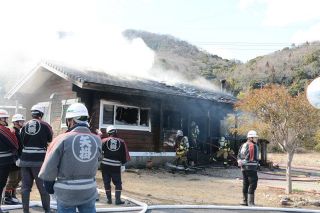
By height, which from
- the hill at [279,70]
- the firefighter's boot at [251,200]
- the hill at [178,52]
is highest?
the hill at [178,52]

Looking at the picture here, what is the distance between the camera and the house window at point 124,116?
15125mm

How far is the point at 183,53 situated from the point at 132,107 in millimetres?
88316

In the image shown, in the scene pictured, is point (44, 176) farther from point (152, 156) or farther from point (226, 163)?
point (226, 163)

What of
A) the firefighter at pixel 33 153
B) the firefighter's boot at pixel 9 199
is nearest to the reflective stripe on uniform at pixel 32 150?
the firefighter at pixel 33 153

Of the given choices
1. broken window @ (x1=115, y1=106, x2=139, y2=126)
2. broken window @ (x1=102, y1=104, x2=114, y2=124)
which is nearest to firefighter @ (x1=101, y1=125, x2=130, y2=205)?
broken window @ (x1=102, y1=104, x2=114, y2=124)

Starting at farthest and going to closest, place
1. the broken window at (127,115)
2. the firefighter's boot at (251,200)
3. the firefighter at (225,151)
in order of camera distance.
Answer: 1. the firefighter at (225,151)
2. the broken window at (127,115)
3. the firefighter's boot at (251,200)

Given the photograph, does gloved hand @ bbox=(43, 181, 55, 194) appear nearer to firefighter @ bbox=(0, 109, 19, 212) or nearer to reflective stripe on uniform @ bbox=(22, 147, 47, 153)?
reflective stripe on uniform @ bbox=(22, 147, 47, 153)

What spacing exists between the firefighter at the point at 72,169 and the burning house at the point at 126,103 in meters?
9.56

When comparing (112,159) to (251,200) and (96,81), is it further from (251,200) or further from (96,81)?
(96,81)

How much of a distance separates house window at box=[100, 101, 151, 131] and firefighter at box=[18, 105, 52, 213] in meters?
8.13

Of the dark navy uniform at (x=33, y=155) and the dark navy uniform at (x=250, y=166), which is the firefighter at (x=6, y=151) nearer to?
the dark navy uniform at (x=33, y=155)

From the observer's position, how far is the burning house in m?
14.8

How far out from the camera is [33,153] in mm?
6562

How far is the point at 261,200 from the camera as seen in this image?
1073cm
